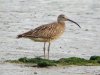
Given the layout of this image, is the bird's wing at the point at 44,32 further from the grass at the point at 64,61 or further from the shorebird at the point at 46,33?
the grass at the point at 64,61

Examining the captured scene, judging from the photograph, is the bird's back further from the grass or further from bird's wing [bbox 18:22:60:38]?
the grass

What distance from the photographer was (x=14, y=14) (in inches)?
1017

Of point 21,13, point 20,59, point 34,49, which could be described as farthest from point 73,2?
point 20,59

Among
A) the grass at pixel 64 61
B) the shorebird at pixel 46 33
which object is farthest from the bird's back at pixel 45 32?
the grass at pixel 64 61

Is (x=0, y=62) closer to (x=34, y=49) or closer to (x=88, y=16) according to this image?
(x=34, y=49)

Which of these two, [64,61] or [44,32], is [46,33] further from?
[64,61]

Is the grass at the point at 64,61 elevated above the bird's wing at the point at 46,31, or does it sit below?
below

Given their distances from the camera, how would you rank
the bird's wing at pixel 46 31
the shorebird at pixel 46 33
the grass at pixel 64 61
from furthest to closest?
the bird's wing at pixel 46 31
the shorebird at pixel 46 33
the grass at pixel 64 61

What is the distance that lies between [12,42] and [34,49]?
53.7 inches

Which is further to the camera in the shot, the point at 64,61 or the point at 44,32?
the point at 44,32

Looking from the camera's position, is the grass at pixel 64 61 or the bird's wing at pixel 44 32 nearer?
the grass at pixel 64 61

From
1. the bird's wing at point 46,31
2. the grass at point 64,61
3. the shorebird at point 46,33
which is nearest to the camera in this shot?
the grass at point 64,61

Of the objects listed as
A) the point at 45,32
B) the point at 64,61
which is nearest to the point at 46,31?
the point at 45,32

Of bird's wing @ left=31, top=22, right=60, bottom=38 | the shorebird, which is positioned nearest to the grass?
the shorebird
